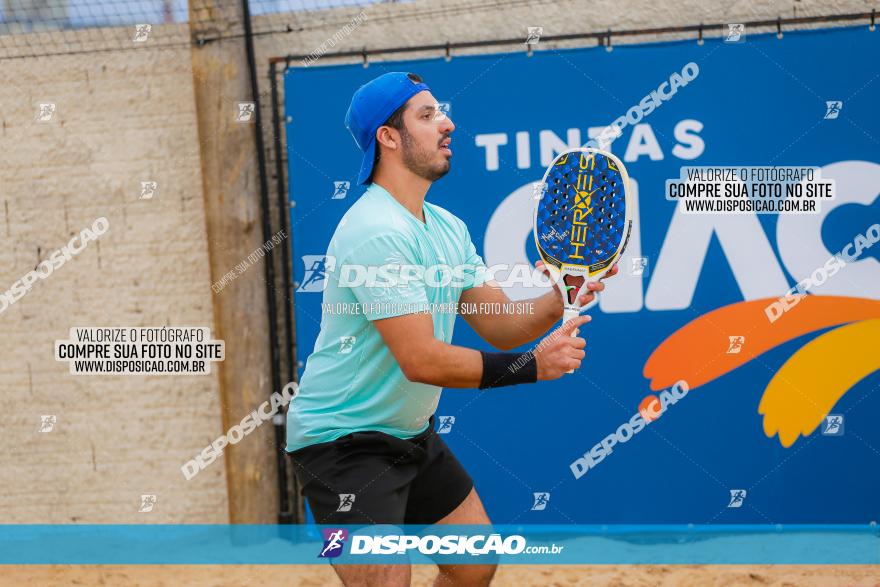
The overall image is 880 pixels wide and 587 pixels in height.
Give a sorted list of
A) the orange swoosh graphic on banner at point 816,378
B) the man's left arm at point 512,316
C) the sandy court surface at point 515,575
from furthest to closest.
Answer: the orange swoosh graphic on banner at point 816,378, the sandy court surface at point 515,575, the man's left arm at point 512,316

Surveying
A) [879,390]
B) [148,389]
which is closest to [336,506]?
[148,389]

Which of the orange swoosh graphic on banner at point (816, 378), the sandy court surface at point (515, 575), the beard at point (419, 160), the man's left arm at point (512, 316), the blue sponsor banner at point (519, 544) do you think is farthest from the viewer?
the orange swoosh graphic on banner at point (816, 378)

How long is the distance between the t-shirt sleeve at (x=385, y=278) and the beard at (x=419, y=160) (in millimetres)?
324

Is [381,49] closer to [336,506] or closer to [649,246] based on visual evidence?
[649,246]

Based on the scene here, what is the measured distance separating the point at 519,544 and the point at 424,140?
2648mm

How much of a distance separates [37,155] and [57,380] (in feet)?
3.99

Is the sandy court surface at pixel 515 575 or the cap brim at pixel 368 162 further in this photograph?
the sandy court surface at pixel 515 575

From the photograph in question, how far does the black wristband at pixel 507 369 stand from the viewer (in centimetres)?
290

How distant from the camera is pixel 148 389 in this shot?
5449mm

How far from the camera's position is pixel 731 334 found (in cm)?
508

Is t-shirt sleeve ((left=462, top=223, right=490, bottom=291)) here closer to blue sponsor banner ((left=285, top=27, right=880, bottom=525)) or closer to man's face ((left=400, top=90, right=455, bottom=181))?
man's face ((left=400, top=90, right=455, bottom=181))

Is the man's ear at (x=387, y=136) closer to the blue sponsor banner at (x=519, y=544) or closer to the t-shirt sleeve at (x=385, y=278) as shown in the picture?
the t-shirt sleeve at (x=385, y=278)

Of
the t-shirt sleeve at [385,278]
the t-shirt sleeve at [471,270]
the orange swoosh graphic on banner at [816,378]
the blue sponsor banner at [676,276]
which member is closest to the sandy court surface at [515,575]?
the blue sponsor banner at [676,276]

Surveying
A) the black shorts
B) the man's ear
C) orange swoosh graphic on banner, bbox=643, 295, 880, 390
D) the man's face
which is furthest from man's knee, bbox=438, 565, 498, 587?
orange swoosh graphic on banner, bbox=643, 295, 880, 390
